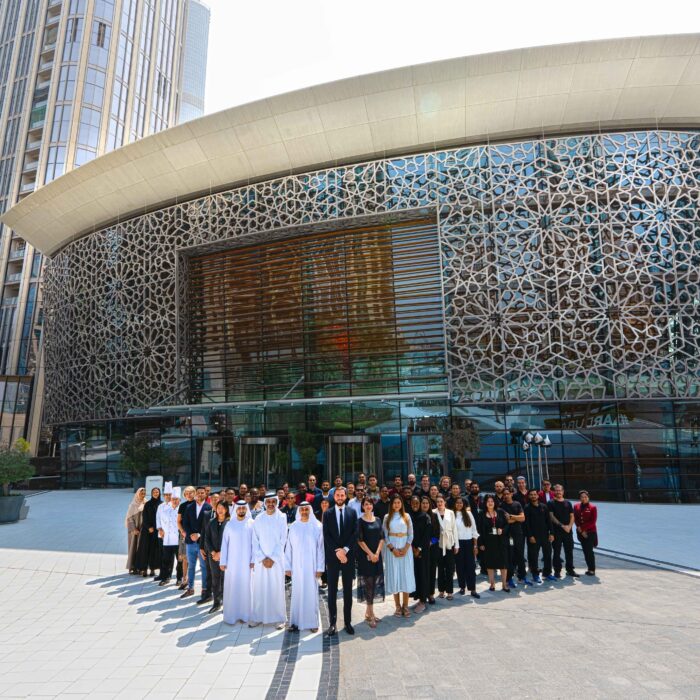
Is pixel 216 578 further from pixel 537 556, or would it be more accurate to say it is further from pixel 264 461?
pixel 264 461

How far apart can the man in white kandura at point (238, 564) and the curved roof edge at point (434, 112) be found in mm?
15911

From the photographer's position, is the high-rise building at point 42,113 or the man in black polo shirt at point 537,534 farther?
the high-rise building at point 42,113

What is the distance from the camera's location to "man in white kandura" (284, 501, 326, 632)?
21.5 feet

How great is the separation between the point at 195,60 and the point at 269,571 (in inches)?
3646

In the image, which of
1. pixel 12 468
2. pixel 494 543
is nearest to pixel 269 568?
pixel 494 543

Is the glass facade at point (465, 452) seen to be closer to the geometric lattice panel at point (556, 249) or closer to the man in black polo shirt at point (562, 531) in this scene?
the geometric lattice panel at point (556, 249)

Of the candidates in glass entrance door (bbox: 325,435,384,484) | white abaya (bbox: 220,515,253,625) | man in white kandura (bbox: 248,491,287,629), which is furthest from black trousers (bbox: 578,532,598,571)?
glass entrance door (bbox: 325,435,384,484)

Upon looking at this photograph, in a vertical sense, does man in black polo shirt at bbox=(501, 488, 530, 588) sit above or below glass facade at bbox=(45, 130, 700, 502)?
below

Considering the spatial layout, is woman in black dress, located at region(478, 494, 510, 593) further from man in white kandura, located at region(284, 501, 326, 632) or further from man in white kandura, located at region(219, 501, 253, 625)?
man in white kandura, located at region(219, 501, 253, 625)

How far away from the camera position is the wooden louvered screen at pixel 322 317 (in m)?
18.9

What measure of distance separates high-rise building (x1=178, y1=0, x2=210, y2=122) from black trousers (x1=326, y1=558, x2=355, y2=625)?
80.2 meters

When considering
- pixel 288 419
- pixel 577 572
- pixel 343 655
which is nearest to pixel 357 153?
pixel 288 419

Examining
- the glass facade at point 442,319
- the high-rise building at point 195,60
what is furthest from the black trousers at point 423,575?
the high-rise building at point 195,60

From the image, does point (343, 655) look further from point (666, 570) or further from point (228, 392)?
point (228, 392)
